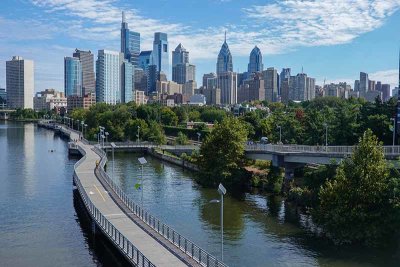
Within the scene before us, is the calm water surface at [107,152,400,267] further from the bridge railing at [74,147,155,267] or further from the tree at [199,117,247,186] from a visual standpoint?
the bridge railing at [74,147,155,267]

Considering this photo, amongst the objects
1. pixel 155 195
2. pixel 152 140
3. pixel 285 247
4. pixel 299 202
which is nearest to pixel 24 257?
pixel 285 247

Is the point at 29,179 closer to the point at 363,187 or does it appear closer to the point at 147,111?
the point at 363,187

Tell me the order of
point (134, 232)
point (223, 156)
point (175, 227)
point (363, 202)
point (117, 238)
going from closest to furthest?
1. point (117, 238)
2. point (134, 232)
3. point (363, 202)
4. point (175, 227)
5. point (223, 156)

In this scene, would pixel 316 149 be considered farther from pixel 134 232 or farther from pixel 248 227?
pixel 134 232

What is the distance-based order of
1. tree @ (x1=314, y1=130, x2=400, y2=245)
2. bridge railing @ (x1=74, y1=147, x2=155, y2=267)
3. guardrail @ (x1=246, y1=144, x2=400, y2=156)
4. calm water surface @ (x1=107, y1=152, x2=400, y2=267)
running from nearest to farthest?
bridge railing @ (x1=74, y1=147, x2=155, y2=267) → calm water surface @ (x1=107, y1=152, x2=400, y2=267) → tree @ (x1=314, y1=130, x2=400, y2=245) → guardrail @ (x1=246, y1=144, x2=400, y2=156)

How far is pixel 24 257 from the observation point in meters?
37.9

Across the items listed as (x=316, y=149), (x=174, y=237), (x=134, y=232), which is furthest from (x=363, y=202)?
(x=316, y=149)

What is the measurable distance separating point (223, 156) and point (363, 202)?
1036 inches

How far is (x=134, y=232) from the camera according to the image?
3903cm

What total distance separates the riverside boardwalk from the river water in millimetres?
2012

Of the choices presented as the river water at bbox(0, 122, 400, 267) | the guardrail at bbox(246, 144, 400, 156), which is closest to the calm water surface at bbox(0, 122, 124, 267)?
the river water at bbox(0, 122, 400, 267)

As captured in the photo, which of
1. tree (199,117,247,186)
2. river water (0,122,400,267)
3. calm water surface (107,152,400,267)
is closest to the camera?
calm water surface (107,152,400,267)

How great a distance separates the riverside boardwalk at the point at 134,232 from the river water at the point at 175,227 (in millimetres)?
2012

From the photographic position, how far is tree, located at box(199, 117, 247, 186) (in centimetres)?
6431
